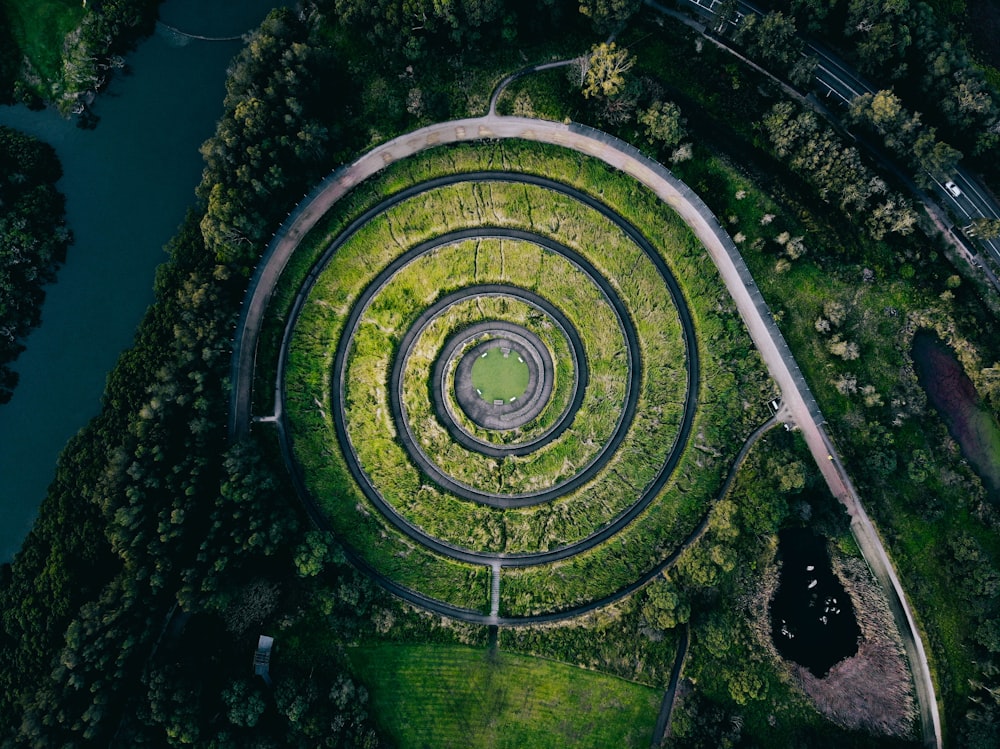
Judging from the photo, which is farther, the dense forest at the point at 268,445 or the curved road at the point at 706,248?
the curved road at the point at 706,248

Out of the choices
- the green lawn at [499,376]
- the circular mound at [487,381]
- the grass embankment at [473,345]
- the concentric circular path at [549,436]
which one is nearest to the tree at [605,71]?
the concentric circular path at [549,436]

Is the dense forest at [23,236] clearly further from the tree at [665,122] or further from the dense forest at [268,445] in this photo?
the tree at [665,122]

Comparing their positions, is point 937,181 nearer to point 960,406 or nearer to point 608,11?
point 960,406

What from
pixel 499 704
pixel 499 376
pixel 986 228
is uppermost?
pixel 986 228

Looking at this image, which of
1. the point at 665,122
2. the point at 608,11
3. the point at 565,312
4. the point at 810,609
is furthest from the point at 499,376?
the point at 810,609

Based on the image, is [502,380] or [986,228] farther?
[502,380]

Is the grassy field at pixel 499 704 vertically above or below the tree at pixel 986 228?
below

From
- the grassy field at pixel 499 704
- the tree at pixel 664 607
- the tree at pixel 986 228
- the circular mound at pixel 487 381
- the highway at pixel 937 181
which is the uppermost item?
the highway at pixel 937 181
